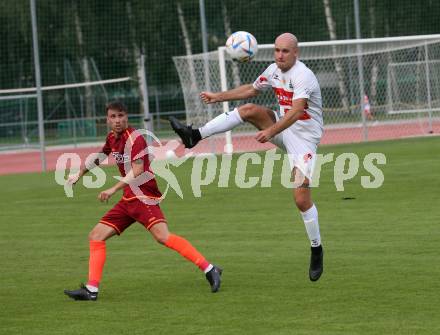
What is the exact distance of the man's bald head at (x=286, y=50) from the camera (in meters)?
9.49

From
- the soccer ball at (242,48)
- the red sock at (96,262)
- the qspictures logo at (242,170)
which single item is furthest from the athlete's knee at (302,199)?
the qspictures logo at (242,170)

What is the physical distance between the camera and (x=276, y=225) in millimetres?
13289

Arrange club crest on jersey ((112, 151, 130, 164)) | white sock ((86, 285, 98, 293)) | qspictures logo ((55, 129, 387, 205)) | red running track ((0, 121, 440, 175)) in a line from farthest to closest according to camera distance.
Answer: red running track ((0, 121, 440, 175))
qspictures logo ((55, 129, 387, 205))
club crest on jersey ((112, 151, 130, 164))
white sock ((86, 285, 98, 293))

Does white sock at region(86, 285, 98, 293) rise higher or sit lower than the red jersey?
lower

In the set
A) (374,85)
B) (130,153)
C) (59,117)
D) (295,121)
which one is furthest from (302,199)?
(59,117)

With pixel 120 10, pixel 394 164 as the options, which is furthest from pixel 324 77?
pixel 120 10

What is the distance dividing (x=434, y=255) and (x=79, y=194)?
9169 mm

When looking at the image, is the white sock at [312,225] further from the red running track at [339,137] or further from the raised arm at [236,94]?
the red running track at [339,137]

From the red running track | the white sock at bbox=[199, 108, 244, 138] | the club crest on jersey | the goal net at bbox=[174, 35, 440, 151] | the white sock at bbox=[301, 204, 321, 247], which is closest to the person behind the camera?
the club crest on jersey

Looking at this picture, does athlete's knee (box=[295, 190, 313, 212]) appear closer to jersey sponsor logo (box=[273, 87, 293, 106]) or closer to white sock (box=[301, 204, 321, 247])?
white sock (box=[301, 204, 321, 247])

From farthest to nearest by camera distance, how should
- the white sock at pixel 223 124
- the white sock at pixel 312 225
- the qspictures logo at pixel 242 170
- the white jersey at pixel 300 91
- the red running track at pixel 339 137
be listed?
1. the red running track at pixel 339 137
2. the qspictures logo at pixel 242 170
3. the white sock at pixel 223 124
4. the white sock at pixel 312 225
5. the white jersey at pixel 300 91

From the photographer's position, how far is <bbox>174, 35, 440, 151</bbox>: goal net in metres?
28.7

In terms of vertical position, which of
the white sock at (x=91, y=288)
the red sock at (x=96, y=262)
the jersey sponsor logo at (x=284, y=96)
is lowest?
the white sock at (x=91, y=288)

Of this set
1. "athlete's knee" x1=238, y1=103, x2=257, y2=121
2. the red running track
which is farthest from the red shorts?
the red running track
